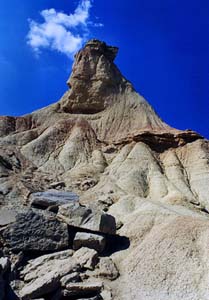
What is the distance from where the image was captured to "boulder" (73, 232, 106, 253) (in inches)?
638

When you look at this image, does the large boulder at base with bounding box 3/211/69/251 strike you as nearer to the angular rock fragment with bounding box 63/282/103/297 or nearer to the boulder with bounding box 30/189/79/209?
the boulder with bounding box 30/189/79/209

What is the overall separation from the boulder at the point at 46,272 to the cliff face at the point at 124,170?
184 cm

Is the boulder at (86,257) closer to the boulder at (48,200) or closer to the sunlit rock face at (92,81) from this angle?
the boulder at (48,200)

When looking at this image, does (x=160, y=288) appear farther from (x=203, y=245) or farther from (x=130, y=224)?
(x=130, y=224)

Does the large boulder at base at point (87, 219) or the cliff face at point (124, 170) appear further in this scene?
the large boulder at base at point (87, 219)

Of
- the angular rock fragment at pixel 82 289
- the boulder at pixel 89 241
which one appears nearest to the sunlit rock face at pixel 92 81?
the boulder at pixel 89 241

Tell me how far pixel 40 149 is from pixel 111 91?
1225 centimetres

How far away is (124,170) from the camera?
Answer: 98.2ft

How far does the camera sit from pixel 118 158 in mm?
32406

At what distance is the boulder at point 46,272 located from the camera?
502 inches

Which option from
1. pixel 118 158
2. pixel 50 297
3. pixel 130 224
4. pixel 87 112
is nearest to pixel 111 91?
pixel 87 112

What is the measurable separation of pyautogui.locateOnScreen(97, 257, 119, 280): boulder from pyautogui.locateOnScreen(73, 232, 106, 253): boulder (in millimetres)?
797

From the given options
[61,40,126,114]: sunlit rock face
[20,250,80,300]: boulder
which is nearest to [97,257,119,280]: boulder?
[20,250,80,300]: boulder

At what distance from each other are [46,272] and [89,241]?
104 inches
